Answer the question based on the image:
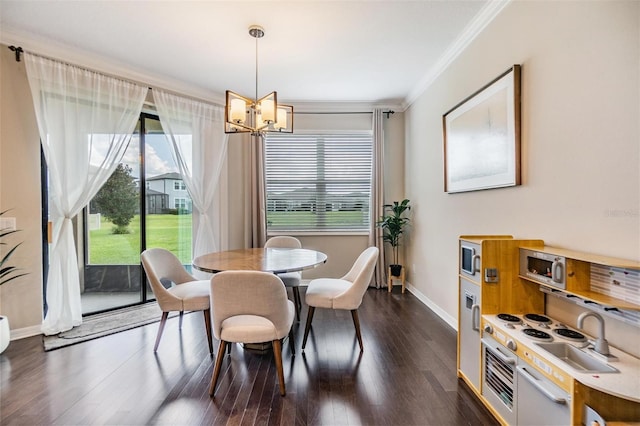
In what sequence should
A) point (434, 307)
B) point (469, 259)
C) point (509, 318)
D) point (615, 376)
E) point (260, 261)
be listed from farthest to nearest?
point (434, 307) → point (260, 261) → point (469, 259) → point (509, 318) → point (615, 376)

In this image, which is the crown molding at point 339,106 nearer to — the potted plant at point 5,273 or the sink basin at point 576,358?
the potted plant at point 5,273

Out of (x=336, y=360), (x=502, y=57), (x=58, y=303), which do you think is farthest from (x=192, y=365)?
(x=502, y=57)

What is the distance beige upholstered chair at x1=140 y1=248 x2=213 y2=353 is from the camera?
94.7 inches

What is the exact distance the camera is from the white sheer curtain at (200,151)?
376cm

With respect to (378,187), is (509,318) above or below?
below

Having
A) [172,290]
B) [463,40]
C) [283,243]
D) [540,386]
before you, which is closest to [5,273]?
[172,290]

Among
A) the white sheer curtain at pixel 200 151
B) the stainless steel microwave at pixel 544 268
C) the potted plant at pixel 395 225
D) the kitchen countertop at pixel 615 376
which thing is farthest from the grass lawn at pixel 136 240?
the kitchen countertop at pixel 615 376

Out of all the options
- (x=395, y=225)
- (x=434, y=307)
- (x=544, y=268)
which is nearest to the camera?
(x=544, y=268)

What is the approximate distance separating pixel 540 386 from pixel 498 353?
33 cm

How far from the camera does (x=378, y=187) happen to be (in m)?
4.49

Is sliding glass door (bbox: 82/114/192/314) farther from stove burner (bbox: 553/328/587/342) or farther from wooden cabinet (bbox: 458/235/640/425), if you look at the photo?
stove burner (bbox: 553/328/587/342)

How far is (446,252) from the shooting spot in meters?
3.18

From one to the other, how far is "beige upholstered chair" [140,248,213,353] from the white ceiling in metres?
2.07

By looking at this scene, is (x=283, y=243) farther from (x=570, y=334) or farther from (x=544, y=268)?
(x=570, y=334)
